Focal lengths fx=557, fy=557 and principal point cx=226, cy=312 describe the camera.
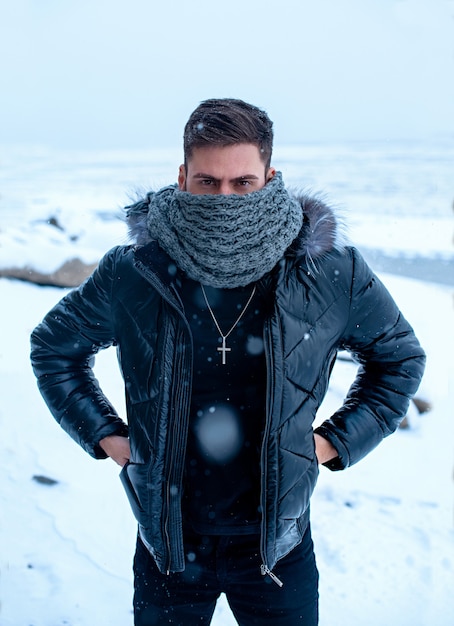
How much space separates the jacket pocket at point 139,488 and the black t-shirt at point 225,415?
4.1 inches

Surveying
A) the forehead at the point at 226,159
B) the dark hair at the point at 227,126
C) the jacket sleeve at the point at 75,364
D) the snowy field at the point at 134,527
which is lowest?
the snowy field at the point at 134,527

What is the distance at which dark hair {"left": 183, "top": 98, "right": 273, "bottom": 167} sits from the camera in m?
1.36

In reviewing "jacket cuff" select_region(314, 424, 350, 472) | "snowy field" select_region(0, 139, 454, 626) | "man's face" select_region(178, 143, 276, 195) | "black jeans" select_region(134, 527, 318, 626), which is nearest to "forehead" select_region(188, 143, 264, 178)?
"man's face" select_region(178, 143, 276, 195)

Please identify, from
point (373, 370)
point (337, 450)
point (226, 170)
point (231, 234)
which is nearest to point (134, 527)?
point (337, 450)

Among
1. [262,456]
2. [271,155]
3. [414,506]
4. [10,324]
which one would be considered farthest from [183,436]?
[10,324]

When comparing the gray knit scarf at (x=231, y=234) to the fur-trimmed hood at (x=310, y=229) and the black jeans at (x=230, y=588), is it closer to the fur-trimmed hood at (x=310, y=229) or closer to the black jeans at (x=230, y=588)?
the fur-trimmed hood at (x=310, y=229)

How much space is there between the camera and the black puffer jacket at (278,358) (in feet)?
4.56

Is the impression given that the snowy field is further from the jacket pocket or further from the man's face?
the jacket pocket

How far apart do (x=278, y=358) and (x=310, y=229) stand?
1.18 feet

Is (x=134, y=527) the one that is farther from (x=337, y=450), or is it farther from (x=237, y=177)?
(x=237, y=177)

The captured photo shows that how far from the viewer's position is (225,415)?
1432 mm

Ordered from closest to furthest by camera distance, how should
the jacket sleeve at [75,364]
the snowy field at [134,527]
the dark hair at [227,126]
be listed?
the dark hair at [227,126], the jacket sleeve at [75,364], the snowy field at [134,527]

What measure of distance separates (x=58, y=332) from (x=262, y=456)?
69 centimetres

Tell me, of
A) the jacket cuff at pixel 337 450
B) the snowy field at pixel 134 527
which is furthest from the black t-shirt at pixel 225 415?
the snowy field at pixel 134 527
